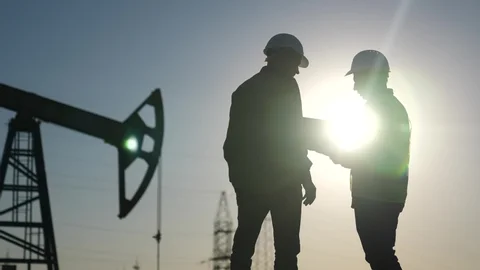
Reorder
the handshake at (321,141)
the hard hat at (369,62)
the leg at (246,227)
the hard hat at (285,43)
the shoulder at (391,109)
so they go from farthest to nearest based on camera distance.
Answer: the handshake at (321,141), the hard hat at (369,62), the shoulder at (391,109), the hard hat at (285,43), the leg at (246,227)

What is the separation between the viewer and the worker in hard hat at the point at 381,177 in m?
8.65

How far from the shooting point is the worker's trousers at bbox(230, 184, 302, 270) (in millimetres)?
8016

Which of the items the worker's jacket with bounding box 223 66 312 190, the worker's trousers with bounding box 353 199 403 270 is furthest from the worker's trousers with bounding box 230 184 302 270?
the worker's trousers with bounding box 353 199 403 270

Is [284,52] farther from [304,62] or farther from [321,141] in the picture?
[321,141]

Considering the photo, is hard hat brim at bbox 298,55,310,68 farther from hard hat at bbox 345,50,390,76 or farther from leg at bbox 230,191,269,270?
leg at bbox 230,191,269,270

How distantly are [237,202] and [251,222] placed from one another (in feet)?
0.84

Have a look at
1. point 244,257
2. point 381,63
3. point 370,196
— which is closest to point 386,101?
point 381,63

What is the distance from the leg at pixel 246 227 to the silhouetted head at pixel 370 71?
6.12ft

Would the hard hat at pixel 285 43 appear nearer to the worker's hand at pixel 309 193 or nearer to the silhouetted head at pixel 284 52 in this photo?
the silhouetted head at pixel 284 52

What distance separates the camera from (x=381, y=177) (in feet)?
28.6

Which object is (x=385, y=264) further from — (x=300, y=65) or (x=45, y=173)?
(x=45, y=173)

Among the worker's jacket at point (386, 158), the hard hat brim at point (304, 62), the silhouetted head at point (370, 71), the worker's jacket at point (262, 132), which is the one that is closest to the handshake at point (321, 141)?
the worker's jacket at point (386, 158)

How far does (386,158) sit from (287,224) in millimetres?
1334

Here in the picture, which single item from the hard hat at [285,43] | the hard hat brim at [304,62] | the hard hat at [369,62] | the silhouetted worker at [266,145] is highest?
the hard hat at [369,62]
